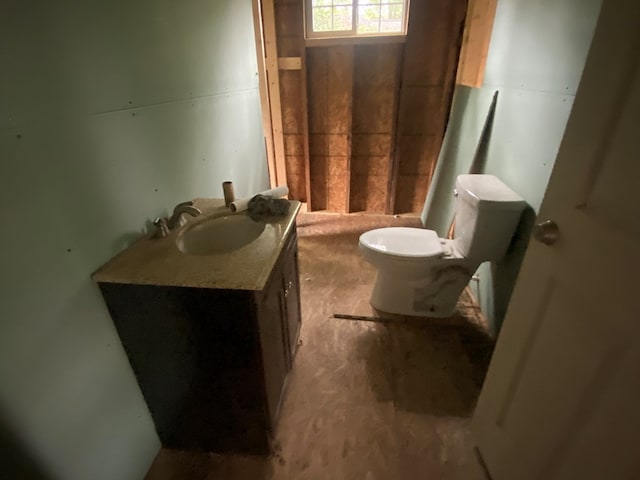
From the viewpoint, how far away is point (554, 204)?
848 millimetres

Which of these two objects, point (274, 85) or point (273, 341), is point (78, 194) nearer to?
point (273, 341)

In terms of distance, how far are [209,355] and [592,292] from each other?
3.69ft

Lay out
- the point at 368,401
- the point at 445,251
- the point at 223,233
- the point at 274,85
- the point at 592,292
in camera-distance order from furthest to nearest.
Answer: the point at 274,85
the point at 445,251
the point at 368,401
the point at 223,233
the point at 592,292

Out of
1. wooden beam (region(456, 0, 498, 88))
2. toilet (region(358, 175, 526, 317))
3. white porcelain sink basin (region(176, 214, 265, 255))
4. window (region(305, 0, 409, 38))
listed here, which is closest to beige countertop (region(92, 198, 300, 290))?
white porcelain sink basin (region(176, 214, 265, 255))

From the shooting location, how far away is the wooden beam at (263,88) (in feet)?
8.50

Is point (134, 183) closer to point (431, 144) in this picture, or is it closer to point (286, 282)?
point (286, 282)

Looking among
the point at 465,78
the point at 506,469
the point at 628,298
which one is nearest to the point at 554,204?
the point at 628,298

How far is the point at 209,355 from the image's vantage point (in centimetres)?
113

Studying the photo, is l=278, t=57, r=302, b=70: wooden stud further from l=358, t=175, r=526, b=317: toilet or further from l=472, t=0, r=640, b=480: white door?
l=472, t=0, r=640, b=480: white door

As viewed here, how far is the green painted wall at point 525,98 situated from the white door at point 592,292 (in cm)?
66

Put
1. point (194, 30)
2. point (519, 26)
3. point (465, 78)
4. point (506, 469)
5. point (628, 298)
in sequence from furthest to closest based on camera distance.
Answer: point (465, 78)
point (519, 26)
point (194, 30)
point (506, 469)
point (628, 298)

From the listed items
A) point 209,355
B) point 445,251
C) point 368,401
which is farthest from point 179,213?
point 445,251

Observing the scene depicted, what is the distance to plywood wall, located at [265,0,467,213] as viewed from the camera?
2646 mm

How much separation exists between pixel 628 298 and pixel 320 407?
4.08ft
